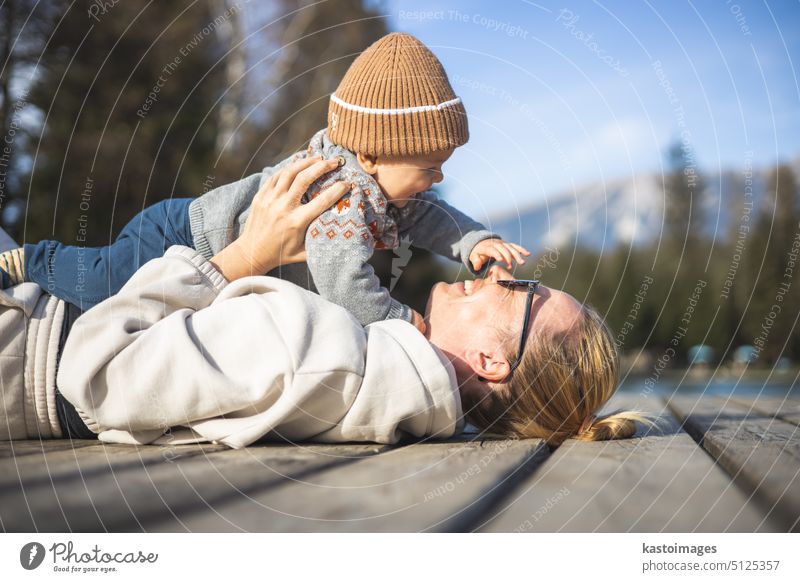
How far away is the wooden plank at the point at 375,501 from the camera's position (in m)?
1.24

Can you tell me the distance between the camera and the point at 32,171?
16.4 ft

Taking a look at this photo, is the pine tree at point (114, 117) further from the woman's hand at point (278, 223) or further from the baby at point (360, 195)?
the woman's hand at point (278, 223)

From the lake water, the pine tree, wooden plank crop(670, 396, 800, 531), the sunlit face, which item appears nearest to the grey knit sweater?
the sunlit face

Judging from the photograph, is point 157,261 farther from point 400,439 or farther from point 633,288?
point 633,288

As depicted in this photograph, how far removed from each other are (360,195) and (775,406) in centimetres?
183

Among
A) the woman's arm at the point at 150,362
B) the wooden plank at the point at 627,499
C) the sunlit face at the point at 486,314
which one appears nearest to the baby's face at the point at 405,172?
the sunlit face at the point at 486,314

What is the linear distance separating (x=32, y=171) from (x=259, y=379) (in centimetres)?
407

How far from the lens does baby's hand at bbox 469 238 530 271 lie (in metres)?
2.33

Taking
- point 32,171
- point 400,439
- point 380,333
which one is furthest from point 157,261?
point 32,171

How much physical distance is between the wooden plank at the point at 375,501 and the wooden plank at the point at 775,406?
1434mm

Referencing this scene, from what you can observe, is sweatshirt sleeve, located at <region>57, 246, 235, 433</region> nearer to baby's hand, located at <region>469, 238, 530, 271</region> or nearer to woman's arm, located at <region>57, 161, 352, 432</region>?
woman's arm, located at <region>57, 161, 352, 432</region>
